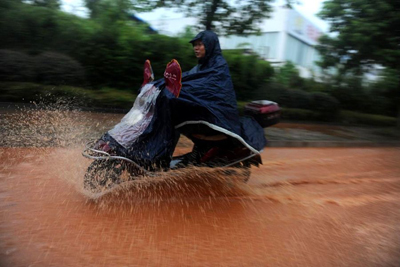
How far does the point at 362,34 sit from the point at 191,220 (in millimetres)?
10517

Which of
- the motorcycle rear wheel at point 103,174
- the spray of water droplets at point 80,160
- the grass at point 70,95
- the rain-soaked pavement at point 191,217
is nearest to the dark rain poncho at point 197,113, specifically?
the motorcycle rear wheel at point 103,174

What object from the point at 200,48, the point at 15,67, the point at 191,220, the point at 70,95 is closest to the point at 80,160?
the point at 191,220

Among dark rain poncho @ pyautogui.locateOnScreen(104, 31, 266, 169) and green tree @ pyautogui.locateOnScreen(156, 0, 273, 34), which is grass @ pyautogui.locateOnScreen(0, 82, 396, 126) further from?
dark rain poncho @ pyautogui.locateOnScreen(104, 31, 266, 169)

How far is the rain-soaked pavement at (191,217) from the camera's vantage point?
2.66 m

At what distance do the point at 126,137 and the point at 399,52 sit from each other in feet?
35.3

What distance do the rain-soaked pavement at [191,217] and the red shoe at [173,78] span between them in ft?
3.33

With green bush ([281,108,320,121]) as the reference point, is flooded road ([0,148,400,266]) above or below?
above

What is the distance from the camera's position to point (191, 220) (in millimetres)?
3367

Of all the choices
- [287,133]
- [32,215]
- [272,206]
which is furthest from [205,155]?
[287,133]

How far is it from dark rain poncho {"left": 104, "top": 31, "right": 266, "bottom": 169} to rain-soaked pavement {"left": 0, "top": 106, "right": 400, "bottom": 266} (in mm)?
526

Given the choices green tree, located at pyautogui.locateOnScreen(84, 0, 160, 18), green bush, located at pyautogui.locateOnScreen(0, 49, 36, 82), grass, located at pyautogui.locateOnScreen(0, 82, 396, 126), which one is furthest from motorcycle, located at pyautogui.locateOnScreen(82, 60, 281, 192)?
green tree, located at pyautogui.locateOnScreen(84, 0, 160, 18)

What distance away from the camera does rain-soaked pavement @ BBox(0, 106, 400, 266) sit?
2.66 meters

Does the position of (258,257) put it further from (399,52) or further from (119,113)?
(399,52)

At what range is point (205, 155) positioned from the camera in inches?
167
